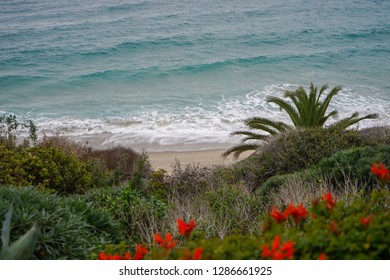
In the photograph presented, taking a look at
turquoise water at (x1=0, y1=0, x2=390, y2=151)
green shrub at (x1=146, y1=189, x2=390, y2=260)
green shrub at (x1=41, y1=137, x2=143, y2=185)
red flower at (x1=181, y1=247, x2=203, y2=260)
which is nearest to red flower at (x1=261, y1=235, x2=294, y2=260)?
green shrub at (x1=146, y1=189, x2=390, y2=260)

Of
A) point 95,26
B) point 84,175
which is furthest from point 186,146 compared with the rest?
point 95,26

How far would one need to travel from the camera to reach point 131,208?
6.09 meters

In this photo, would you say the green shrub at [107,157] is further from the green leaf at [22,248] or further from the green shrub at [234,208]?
the green leaf at [22,248]

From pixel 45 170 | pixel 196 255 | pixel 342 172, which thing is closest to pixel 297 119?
pixel 342 172

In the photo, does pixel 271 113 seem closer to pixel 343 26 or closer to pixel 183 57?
pixel 183 57

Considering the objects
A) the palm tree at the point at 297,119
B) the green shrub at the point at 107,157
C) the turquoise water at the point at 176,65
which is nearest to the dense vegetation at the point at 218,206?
the green shrub at the point at 107,157

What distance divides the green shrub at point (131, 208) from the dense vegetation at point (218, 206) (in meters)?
0.02

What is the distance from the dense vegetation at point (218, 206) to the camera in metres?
2.58

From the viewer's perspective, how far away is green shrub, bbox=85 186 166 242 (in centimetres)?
578

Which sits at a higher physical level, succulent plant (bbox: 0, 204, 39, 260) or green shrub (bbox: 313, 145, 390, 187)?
succulent plant (bbox: 0, 204, 39, 260)

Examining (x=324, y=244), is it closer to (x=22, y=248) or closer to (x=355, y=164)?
(x=22, y=248)

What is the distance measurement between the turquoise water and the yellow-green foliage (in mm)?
8346

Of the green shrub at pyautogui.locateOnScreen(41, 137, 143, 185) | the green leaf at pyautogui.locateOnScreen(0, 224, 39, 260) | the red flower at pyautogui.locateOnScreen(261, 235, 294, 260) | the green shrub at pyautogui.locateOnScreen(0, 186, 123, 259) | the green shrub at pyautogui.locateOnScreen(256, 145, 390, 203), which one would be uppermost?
the red flower at pyautogui.locateOnScreen(261, 235, 294, 260)

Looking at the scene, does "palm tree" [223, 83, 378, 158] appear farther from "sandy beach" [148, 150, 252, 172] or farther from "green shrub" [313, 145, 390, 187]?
"green shrub" [313, 145, 390, 187]
